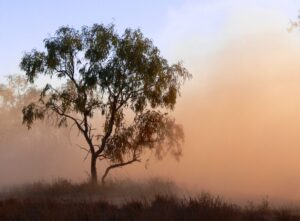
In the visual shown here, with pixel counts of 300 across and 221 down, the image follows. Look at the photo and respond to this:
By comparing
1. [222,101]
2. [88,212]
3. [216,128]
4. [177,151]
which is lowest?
[88,212]

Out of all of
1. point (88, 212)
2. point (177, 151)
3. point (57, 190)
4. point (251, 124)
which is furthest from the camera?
point (251, 124)

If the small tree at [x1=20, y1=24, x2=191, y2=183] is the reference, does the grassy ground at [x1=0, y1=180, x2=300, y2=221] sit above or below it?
below

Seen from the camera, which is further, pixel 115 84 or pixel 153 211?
pixel 115 84

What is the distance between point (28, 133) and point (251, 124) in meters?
43.5

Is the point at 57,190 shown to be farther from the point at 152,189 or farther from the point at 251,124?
the point at 251,124

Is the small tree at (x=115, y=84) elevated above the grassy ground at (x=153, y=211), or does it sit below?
above

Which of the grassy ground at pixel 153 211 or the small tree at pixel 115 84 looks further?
the small tree at pixel 115 84

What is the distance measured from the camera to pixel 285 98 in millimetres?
65062

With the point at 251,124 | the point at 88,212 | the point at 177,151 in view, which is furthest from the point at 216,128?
the point at 88,212

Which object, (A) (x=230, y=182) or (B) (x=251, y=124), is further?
(B) (x=251, y=124)

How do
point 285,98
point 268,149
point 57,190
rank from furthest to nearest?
1. point 285,98
2. point 268,149
3. point 57,190

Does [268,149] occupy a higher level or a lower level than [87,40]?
lower

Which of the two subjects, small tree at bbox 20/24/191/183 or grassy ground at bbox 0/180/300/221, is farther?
small tree at bbox 20/24/191/183

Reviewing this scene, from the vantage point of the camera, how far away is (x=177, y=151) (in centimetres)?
3572
